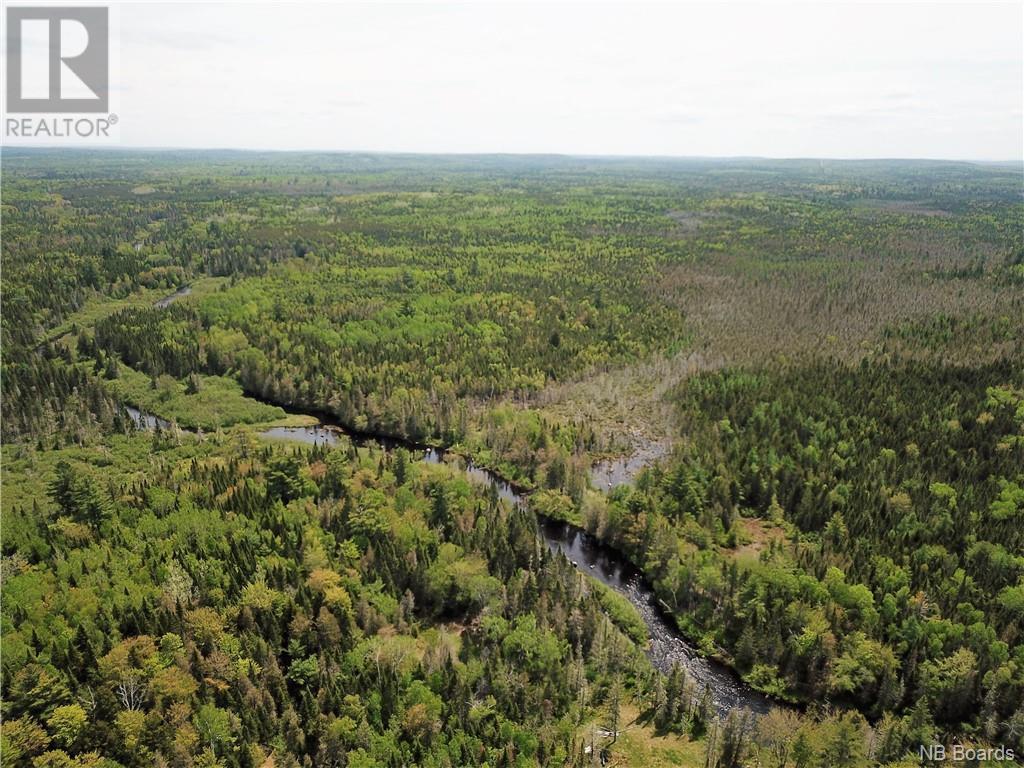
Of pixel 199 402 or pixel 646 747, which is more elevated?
pixel 199 402

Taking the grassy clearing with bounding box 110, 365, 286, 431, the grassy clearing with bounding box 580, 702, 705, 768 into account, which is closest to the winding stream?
the grassy clearing with bounding box 110, 365, 286, 431

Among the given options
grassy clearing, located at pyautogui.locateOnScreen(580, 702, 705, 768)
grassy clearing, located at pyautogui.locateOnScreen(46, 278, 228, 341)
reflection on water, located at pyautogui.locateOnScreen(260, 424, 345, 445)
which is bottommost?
grassy clearing, located at pyautogui.locateOnScreen(580, 702, 705, 768)

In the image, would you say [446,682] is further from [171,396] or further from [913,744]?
[171,396]

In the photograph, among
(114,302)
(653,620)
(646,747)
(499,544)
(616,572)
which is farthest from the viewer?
(114,302)

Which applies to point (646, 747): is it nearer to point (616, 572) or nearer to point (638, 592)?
point (638, 592)

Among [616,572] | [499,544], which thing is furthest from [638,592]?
[499,544]

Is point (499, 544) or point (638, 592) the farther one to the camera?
point (638, 592)

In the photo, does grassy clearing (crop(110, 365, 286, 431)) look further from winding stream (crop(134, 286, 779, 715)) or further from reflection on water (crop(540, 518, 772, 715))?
reflection on water (crop(540, 518, 772, 715))

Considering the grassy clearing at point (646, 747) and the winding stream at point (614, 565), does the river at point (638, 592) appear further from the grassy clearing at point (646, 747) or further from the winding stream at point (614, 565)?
the grassy clearing at point (646, 747)
